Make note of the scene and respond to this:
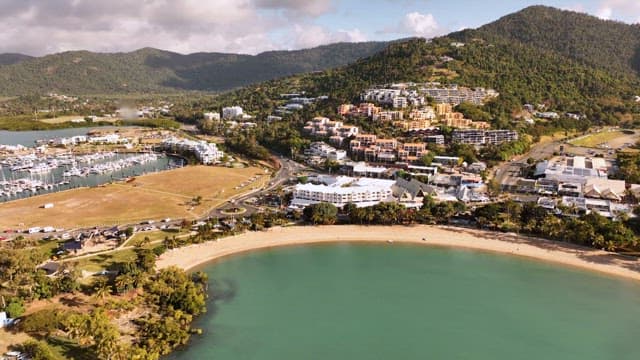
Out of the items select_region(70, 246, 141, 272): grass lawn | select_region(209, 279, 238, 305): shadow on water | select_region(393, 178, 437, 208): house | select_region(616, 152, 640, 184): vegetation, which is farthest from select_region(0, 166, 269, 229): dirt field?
select_region(616, 152, 640, 184): vegetation

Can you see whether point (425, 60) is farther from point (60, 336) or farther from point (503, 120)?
point (60, 336)

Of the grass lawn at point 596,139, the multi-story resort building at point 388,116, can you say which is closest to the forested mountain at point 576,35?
the grass lawn at point 596,139

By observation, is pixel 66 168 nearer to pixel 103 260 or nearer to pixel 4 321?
pixel 103 260

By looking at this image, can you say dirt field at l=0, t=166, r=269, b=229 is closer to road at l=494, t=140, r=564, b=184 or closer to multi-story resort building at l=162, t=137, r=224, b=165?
multi-story resort building at l=162, t=137, r=224, b=165

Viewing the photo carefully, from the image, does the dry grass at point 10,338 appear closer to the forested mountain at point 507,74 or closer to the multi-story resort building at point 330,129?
the multi-story resort building at point 330,129

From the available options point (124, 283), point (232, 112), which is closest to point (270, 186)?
point (124, 283)
